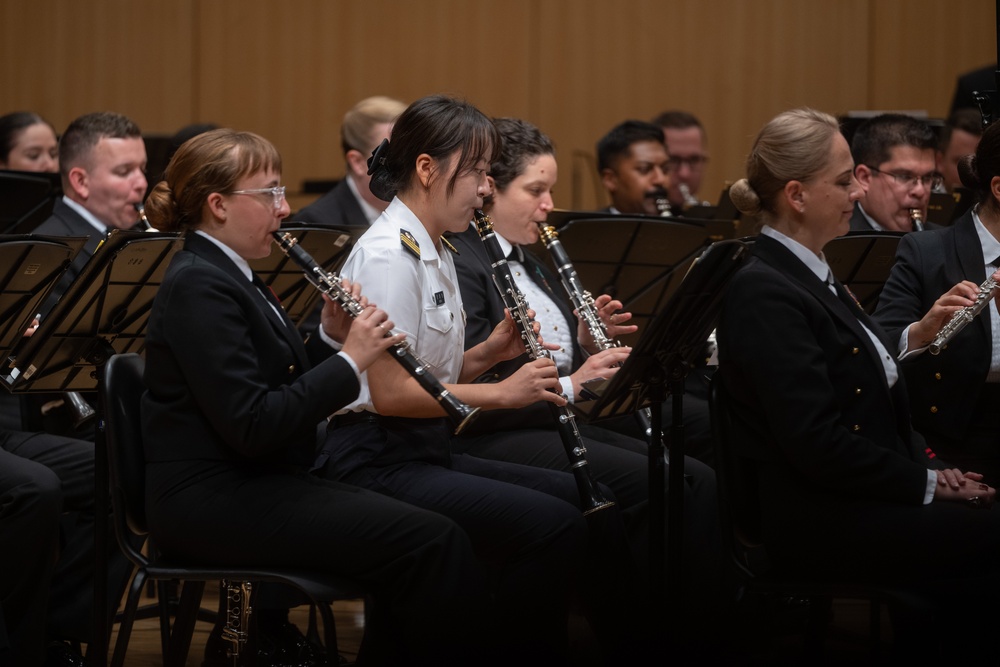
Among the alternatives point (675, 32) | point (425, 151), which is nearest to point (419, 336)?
point (425, 151)

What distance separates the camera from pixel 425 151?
247 centimetres

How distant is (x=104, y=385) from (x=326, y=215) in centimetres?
211

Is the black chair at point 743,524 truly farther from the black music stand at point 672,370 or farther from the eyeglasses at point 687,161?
the eyeglasses at point 687,161

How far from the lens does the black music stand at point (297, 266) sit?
3008mm

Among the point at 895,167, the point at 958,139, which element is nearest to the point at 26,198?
the point at 895,167

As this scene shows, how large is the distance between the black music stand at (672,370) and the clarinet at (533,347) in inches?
5.1

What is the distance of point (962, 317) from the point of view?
2.62 meters

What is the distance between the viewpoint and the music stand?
148 inches

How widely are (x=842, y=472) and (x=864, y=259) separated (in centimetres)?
120

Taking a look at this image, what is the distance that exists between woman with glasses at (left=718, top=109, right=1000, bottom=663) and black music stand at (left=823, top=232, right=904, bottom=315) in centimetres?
87

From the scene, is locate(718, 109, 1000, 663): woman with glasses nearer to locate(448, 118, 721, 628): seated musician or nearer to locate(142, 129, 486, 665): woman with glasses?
locate(448, 118, 721, 628): seated musician

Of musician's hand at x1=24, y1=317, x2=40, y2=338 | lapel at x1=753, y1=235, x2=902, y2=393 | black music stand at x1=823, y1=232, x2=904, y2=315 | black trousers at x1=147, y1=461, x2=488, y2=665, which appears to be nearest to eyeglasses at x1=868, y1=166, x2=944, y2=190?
black music stand at x1=823, y1=232, x2=904, y2=315

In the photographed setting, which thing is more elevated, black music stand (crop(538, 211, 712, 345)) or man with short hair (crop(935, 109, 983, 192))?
man with short hair (crop(935, 109, 983, 192))

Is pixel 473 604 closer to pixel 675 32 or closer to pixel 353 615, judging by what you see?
pixel 353 615
